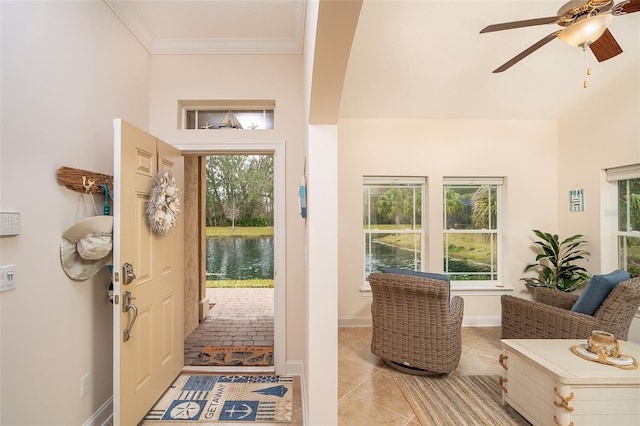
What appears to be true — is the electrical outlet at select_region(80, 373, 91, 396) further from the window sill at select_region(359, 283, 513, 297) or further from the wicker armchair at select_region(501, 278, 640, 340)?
the wicker armchair at select_region(501, 278, 640, 340)

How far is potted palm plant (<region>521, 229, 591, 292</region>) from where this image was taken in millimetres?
3704

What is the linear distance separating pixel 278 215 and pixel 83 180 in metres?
1.41

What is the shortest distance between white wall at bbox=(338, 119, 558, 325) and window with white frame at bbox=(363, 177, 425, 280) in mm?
235

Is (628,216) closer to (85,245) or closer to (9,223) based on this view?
(85,245)

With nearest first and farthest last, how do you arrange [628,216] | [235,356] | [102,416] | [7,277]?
[7,277] < [102,416] < [235,356] < [628,216]

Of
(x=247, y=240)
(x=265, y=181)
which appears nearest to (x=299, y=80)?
(x=265, y=181)

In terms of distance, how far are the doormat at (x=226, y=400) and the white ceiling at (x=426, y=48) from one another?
116 inches

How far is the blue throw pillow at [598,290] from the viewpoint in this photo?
2.38 m

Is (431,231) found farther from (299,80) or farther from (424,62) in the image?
(299,80)

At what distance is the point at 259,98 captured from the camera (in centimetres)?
276

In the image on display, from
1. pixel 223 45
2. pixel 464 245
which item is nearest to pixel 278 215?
pixel 223 45

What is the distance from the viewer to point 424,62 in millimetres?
3299

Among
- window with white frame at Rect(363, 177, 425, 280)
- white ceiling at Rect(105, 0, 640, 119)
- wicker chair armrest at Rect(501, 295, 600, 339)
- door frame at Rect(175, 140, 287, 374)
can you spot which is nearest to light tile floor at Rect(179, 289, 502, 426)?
wicker chair armrest at Rect(501, 295, 600, 339)

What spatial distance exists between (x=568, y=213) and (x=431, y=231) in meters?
1.78
